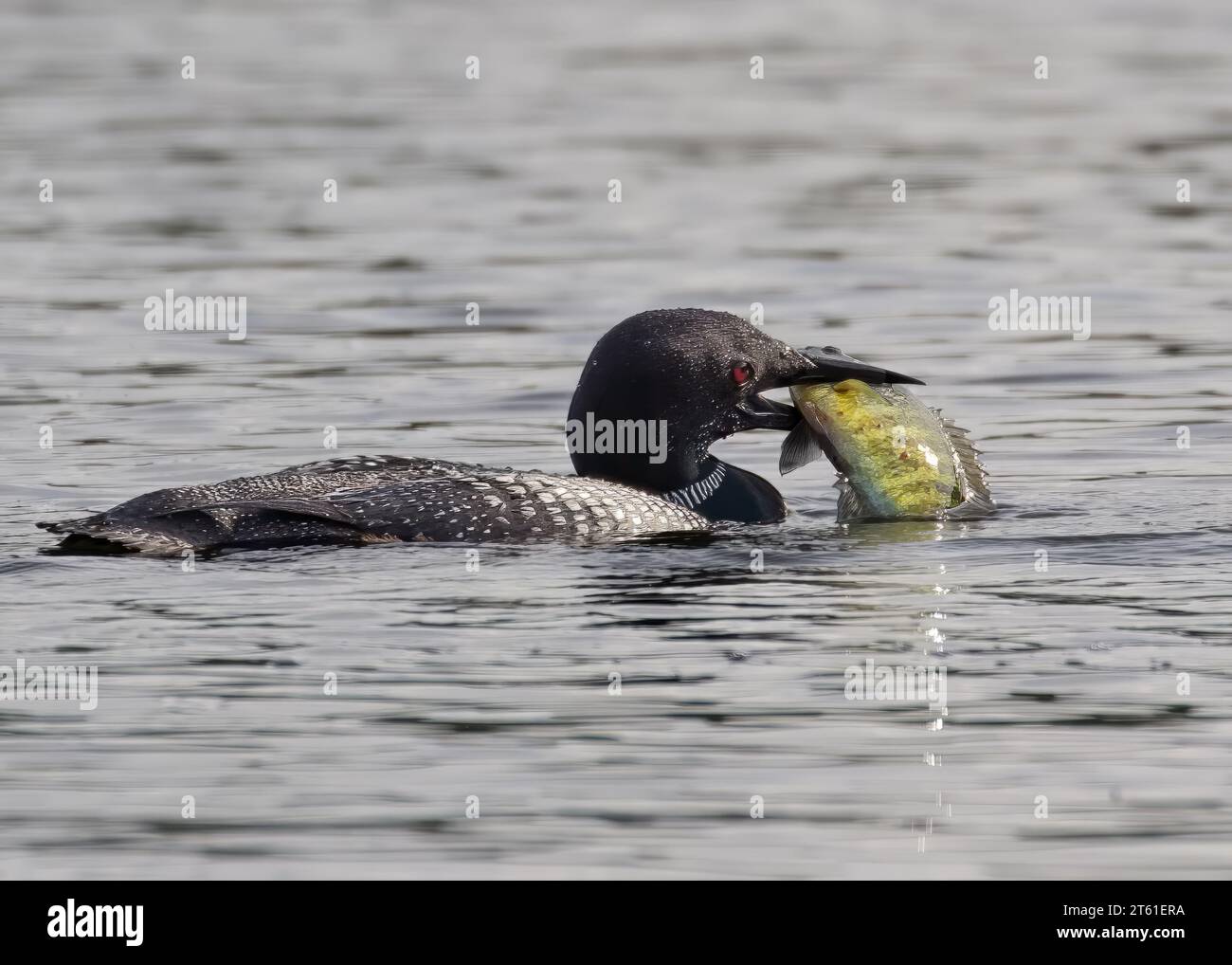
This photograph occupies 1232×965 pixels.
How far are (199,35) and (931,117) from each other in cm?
848

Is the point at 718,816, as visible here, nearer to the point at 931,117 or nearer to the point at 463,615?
the point at 463,615

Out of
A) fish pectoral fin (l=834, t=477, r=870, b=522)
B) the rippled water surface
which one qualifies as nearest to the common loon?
the rippled water surface

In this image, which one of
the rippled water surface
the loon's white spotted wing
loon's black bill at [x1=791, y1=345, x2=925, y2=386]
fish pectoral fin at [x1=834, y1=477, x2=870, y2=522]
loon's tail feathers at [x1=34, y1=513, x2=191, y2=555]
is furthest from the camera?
fish pectoral fin at [x1=834, y1=477, x2=870, y2=522]

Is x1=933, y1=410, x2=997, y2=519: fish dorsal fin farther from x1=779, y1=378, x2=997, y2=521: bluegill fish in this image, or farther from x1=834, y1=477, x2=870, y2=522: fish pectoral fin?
x1=834, y1=477, x2=870, y2=522: fish pectoral fin

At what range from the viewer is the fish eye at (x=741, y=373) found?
8.48 m

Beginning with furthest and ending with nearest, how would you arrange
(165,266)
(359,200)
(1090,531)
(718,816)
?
(359,200) → (165,266) → (1090,531) → (718,816)

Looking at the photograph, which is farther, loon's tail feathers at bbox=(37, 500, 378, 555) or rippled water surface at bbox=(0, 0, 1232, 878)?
loon's tail feathers at bbox=(37, 500, 378, 555)

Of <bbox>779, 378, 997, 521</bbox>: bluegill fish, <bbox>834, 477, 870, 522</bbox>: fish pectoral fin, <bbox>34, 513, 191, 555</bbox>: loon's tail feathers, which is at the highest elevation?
<bbox>779, 378, 997, 521</bbox>: bluegill fish

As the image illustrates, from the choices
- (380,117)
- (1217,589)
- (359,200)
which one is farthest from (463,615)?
(380,117)

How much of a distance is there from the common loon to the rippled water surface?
119mm

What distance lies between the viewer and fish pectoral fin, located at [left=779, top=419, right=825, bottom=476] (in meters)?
8.61

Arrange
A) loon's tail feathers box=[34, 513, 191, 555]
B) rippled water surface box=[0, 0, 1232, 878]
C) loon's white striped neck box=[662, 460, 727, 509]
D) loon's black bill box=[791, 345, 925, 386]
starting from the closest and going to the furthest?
1. rippled water surface box=[0, 0, 1232, 878]
2. loon's tail feathers box=[34, 513, 191, 555]
3. loon's black bill box=[791, 345, 925, 386]
4. loon's white striped neck box=[662, 460, 727, 509]

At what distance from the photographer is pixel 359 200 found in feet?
53.2

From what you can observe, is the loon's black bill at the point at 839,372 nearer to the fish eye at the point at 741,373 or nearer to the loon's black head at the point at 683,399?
the loon's black head at the point at 683,399
